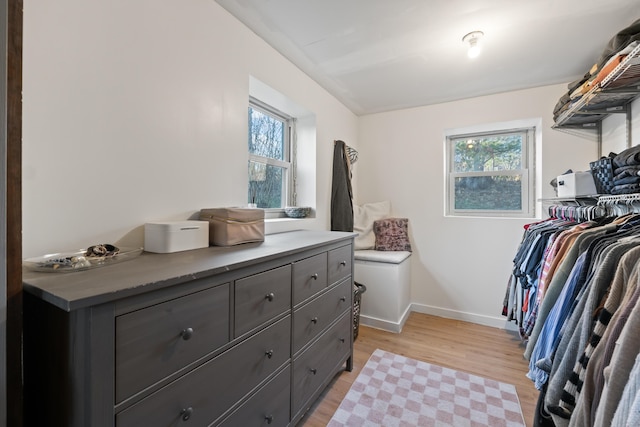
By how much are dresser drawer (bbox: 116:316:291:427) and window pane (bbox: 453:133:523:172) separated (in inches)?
103

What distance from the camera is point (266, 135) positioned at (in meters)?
2.22

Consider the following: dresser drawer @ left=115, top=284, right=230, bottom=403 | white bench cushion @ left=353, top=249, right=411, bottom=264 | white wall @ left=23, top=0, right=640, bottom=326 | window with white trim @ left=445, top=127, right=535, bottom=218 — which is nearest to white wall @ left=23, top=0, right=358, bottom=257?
white wall @ left=23, top=0, right=640, bottom=326

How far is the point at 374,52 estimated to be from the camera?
1910mm

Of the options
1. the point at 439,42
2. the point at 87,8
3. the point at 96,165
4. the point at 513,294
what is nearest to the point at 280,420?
the point at 96,165

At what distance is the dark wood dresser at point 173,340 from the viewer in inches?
24.3

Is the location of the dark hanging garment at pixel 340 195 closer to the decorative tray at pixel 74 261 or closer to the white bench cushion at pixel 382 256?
the white bench cushion at pixel 382 256

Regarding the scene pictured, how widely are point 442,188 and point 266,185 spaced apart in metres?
1.79

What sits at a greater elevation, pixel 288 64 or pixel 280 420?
pixel 288 64

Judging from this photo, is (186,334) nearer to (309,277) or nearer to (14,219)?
(14,219)

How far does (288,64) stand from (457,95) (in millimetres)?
1659

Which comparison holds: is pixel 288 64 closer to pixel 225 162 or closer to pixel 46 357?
pixel 225 162

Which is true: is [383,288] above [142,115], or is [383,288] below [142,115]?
below

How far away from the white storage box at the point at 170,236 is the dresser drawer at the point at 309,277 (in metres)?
0.46

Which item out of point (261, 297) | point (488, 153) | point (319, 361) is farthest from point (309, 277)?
point (488, 153)
